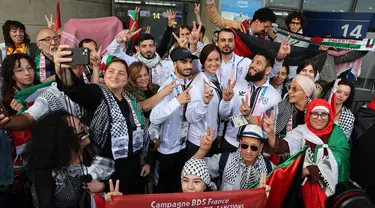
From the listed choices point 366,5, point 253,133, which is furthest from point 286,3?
point 253,133

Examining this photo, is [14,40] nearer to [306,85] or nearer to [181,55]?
[181,55]

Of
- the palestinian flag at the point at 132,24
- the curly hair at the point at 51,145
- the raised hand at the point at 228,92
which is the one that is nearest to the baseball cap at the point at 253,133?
the raised hand at the point at 228,92

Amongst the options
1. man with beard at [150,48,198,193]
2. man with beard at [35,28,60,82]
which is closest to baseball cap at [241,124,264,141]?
man with beard at [150,48,198,193]

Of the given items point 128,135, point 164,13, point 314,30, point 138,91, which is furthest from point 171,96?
point 164,13

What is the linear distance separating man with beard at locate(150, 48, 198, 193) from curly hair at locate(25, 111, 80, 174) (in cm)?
96

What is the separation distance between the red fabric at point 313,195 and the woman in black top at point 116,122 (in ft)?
4.88

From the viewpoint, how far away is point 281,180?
2066mm

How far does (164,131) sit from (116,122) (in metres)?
0.83

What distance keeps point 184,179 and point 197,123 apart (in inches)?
31.9

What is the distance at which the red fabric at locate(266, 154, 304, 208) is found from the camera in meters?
2.06

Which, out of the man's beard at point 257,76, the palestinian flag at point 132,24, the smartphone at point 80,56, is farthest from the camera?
the palestinian flag at point 132,24

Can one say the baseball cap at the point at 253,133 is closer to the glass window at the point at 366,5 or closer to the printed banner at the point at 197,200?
the printed banner at the point at 197,200

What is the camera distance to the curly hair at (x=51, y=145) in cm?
175

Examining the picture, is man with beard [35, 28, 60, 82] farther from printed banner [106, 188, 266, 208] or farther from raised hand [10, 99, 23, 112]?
printed banner [106, 188, 266, 208]
